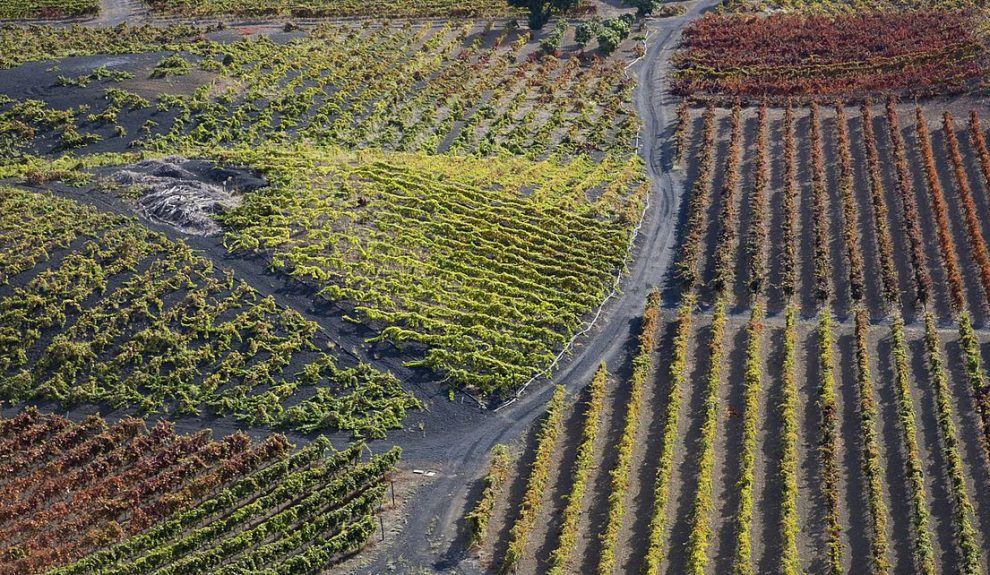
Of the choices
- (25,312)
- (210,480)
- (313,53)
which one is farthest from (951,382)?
(313,53)

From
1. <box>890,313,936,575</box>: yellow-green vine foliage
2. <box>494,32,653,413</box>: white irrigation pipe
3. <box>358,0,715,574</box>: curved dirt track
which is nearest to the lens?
<box>890,313,936,575</box>: yellow-green vine foliage

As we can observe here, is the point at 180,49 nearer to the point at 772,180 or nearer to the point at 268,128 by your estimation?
the point at 268,128

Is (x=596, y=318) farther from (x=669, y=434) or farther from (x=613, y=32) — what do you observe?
(x=613, y=32)

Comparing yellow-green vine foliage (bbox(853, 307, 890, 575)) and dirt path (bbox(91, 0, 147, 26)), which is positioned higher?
dirt path (bbox(91, 0, 147, 26))

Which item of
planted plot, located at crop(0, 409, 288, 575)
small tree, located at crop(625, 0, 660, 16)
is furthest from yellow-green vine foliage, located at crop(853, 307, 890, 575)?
small tree, located at crop(625, 0, 660, 16)

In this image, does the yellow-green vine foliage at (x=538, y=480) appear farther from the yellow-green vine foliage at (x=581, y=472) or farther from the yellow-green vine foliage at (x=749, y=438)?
the yellow-green vine foliage at (x=749, y=438)

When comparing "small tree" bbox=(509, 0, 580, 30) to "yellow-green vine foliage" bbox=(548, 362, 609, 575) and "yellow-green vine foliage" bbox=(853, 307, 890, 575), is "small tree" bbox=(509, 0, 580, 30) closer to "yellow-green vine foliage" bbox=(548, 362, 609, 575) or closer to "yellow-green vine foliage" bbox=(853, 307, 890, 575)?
"yellow-green vine foliage" bbox=(853, 307, 890, 575)

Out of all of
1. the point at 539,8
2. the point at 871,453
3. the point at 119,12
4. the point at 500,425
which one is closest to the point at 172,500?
the point at 500,425
